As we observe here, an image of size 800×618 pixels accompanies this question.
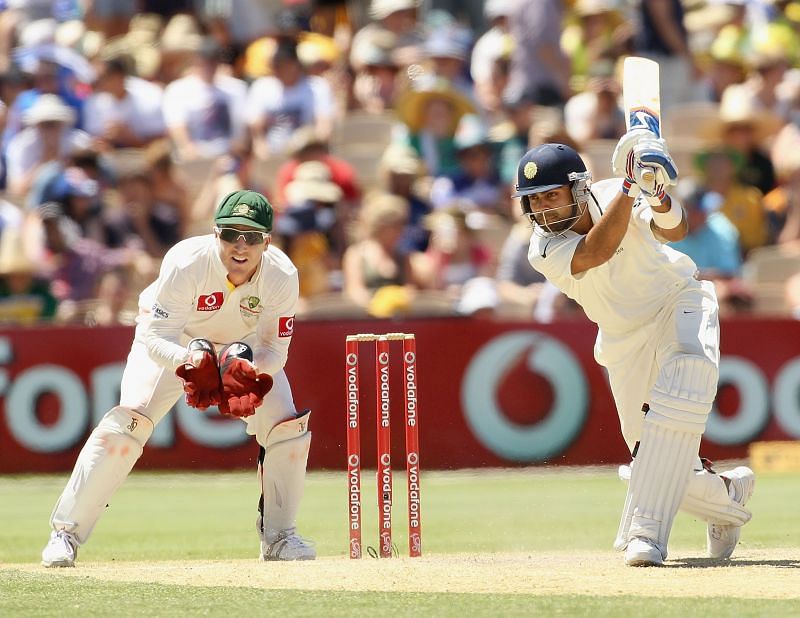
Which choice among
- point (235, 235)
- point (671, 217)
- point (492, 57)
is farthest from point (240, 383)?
point (492, 57)

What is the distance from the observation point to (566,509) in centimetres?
948

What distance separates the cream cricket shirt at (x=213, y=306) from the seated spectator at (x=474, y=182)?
570 cm

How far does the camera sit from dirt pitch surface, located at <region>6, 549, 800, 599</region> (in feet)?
18.9

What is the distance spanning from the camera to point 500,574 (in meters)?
6.30

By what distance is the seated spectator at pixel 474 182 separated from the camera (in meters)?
12.8

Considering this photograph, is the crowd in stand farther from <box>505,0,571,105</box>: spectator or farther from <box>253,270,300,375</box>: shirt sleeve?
<box>253,270,300,375</box>: shirt sleeve

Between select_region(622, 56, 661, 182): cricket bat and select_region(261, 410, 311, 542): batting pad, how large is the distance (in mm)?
2086

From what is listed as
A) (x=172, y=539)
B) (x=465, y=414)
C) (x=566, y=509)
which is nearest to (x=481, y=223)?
(x=465, y=414)

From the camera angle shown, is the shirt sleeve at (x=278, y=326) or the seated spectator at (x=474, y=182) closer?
the shirt sleeve at (x=278, y=326)

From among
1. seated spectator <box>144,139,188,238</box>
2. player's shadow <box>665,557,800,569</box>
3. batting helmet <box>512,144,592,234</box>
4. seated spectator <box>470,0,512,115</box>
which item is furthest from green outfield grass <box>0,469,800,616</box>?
seated spectator <box>470,0,512,115</box>

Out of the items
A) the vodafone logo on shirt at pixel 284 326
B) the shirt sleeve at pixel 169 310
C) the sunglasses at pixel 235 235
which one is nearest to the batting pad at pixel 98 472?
the shirt sleeve at pixel 169 310

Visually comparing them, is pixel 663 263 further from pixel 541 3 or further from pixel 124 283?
pixel 541 3

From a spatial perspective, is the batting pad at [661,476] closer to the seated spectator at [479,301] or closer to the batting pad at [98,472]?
the batting pad at [98,472]

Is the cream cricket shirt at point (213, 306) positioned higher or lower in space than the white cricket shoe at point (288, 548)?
higher
